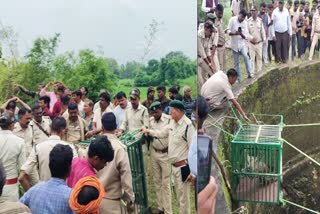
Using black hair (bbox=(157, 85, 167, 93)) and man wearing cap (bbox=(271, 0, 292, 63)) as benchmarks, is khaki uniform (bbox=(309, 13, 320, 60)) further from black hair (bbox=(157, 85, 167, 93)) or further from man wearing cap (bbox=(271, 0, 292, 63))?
black hair (bbox=(157, 85, 167, 93))

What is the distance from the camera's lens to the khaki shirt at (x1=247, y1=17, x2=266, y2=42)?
12.0 feet

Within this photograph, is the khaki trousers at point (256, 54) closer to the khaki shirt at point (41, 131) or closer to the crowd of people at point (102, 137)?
the crowd of people at point (102, 137)

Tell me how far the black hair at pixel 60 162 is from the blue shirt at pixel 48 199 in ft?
0.19

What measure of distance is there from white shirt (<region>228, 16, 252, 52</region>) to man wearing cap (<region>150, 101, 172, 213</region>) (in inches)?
33.7

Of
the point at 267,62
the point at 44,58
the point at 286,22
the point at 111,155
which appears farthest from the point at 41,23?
the point at 286,22

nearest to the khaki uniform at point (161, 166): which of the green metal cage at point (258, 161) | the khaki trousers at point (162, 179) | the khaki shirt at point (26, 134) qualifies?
the khaki trousers at point (162, 179)

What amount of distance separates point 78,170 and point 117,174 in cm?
24

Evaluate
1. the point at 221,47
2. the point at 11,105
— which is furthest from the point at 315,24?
the point at 11,105

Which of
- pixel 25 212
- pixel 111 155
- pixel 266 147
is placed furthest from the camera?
pixel 266 147

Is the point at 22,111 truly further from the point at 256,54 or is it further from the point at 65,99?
the point at 256,54

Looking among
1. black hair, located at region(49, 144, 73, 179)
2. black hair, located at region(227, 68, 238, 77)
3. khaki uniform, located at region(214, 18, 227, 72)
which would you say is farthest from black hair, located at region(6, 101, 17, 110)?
black hair, located at region(227, 68, 238, 77)

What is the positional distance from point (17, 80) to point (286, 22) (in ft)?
7.45

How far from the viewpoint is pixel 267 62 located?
3947 millimetres

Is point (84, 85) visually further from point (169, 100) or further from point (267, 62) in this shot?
point (267, 62)
